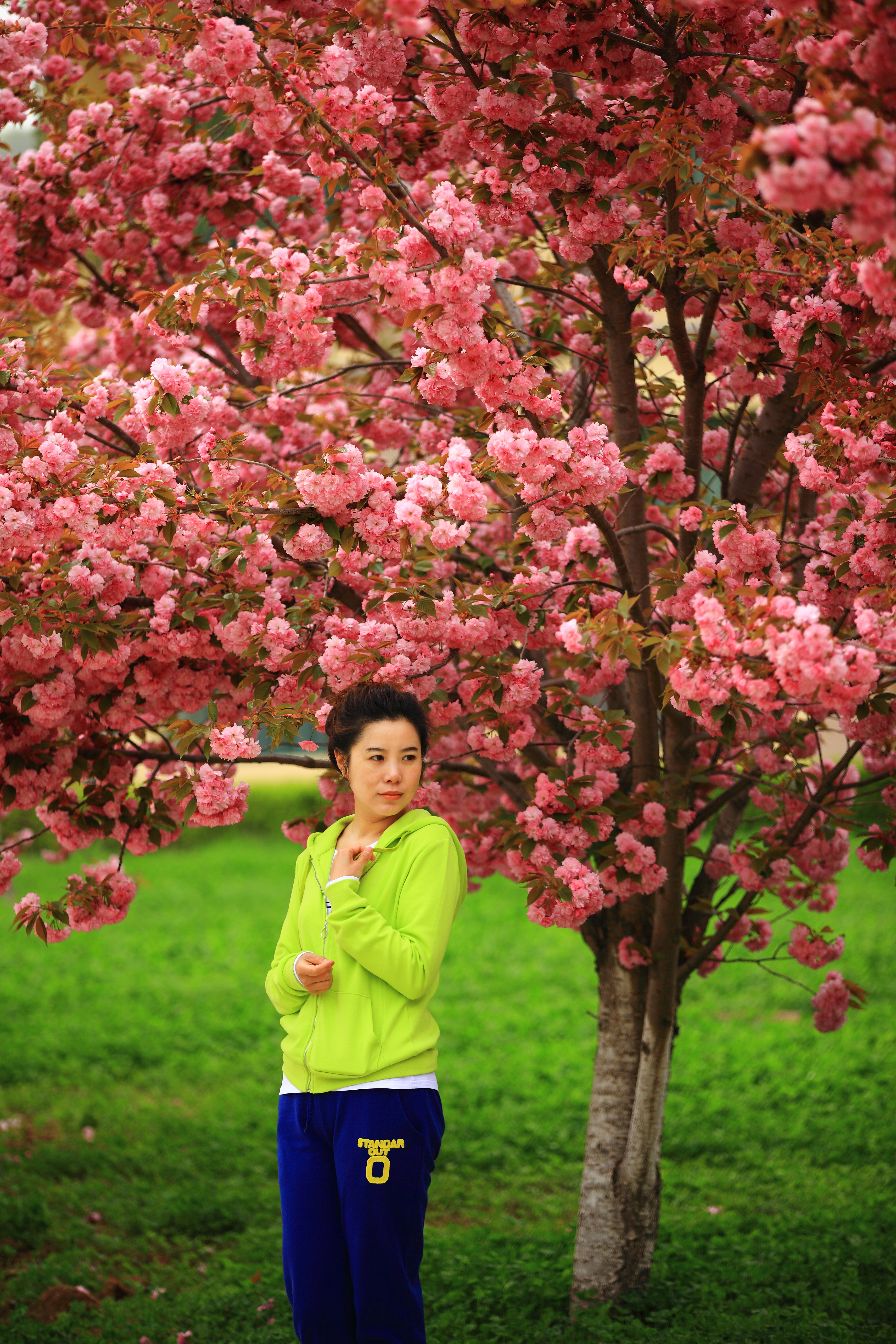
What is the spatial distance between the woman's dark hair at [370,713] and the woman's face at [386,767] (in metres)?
0.02

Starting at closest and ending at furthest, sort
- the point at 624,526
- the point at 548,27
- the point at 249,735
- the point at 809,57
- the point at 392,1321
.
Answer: the point at 809,57
the point at 392,1321
the point at 548,27
the point at 249,735
the point at 624,526

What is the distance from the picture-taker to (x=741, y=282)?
2.82 meters

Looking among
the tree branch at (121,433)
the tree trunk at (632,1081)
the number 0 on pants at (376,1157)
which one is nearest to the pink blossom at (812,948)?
the tree trunk at (632,1081)

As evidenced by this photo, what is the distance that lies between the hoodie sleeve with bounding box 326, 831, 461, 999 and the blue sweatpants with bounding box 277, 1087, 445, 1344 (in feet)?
0.82

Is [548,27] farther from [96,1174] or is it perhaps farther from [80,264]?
[96,1174]

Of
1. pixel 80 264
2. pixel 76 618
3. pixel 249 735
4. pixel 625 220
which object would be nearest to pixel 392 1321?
pixel 249 735

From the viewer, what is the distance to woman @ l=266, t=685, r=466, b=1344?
7.09 ft

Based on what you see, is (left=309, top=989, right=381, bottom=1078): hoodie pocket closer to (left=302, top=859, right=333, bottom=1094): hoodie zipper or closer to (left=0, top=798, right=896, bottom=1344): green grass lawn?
(left=302, top=859, right=333, bottom=1094): hoodie zipper

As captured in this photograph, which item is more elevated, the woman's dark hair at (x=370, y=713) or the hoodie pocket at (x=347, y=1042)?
the woman's dark hair at (x=370, y=713)

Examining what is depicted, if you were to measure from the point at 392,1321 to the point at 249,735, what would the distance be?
4.55 ft

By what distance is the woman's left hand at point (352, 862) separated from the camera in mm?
2252

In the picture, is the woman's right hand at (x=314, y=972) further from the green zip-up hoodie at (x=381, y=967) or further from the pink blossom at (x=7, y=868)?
the pink blossom at (x=7, y=868)

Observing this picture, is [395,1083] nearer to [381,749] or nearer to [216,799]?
[381,749]

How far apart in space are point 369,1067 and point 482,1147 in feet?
12.8
